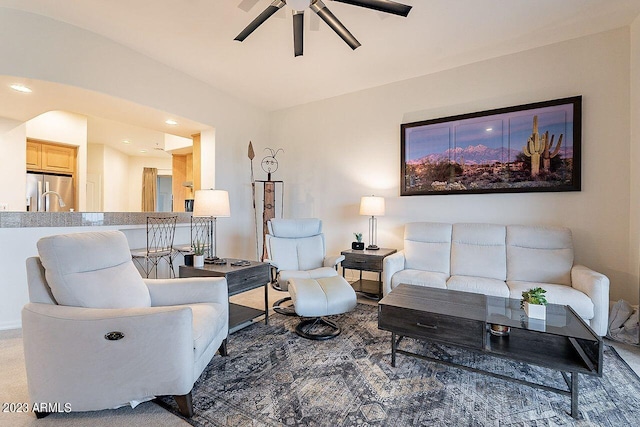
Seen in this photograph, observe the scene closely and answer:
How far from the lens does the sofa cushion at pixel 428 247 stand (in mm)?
3287

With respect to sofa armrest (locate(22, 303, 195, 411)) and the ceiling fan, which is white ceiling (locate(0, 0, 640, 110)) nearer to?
the ceiling fan

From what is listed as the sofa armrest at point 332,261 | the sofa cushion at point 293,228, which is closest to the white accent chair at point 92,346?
the sofa armrest at point 332,261

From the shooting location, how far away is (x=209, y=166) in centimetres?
430

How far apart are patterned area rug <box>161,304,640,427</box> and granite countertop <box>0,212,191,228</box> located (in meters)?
2.08

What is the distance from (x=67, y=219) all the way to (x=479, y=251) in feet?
13.9

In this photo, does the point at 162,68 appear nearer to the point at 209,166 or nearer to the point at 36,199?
the point at 209,166

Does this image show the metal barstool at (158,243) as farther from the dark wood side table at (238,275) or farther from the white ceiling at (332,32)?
the white ceiling at (332,32)

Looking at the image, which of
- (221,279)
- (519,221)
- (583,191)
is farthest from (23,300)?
(583,191)

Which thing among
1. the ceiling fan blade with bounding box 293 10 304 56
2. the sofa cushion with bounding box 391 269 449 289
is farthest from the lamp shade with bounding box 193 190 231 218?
the sofa cushion with bounding box 391 269 449 289

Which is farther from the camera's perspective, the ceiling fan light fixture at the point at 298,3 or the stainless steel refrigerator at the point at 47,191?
the stainless steel refrigerator at the point at 47,191

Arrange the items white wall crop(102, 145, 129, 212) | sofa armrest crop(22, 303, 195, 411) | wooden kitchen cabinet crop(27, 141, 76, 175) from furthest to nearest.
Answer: white wall crop(102, 145, 129, 212), wooden kitchen cabinet crop(27, 141, 76, 175), sofa armrest crop(22, 303, 195, 411)

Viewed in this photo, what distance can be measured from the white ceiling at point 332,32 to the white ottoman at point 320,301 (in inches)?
94.2

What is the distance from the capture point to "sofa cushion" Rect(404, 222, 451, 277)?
3.29m

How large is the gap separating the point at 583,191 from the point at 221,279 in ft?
11.6
